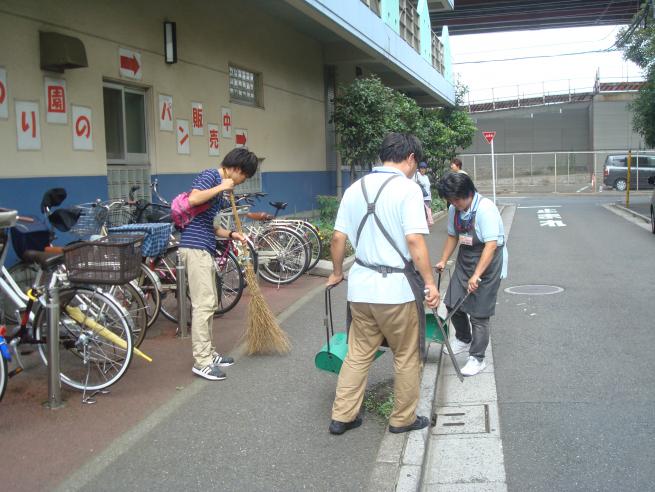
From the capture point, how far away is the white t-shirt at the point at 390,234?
13.5ft

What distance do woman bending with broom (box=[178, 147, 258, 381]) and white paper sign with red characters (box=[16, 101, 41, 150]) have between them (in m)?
2.98

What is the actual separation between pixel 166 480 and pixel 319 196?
12.6 meters

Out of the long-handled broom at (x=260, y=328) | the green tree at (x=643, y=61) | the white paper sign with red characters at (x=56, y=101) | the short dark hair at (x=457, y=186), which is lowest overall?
the long-handled broom at (x=260, y=328)

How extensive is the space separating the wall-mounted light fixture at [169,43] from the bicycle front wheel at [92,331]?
5.86m

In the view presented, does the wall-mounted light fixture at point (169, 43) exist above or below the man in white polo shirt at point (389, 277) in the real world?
above

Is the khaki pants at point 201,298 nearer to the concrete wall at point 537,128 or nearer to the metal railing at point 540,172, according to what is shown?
the metal railing at point 540,172

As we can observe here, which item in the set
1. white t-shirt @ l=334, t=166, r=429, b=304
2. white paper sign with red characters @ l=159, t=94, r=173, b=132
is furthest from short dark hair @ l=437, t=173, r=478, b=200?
white paper sign with red characters @ l=159, t=94, r=173, b=132

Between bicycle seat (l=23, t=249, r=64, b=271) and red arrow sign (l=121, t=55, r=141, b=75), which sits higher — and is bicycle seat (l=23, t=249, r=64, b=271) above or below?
below

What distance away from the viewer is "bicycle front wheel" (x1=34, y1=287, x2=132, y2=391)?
16.4 feet

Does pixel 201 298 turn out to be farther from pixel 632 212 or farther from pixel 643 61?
pixel 643 61

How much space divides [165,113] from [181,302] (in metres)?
4.33

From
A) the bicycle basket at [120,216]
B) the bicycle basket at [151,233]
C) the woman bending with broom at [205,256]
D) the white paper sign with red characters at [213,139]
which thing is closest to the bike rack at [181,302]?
the bicycle basket at [151,233]

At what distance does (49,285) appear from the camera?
4.79m

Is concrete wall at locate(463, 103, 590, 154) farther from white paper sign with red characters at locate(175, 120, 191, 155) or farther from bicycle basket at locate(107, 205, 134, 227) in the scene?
bicycle basket at locate(107, 205, 134, 227)
